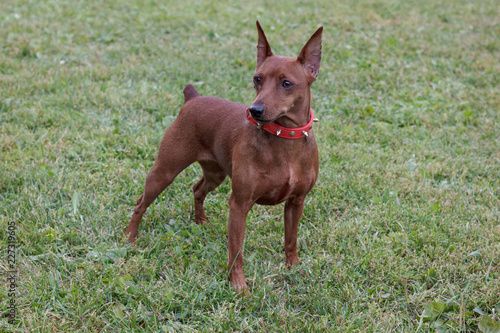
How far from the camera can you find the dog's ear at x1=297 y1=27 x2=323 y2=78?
2.98 m

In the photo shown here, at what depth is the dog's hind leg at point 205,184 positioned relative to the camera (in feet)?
13.0

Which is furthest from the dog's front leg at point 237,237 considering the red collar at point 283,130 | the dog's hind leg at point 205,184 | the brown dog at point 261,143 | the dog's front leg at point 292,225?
the dog's hind leg at point 205,184

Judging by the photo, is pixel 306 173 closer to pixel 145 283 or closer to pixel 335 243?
pixel 335 243

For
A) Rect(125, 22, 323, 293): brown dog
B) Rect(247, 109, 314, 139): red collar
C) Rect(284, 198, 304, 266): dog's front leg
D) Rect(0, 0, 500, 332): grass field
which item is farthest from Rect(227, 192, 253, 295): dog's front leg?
Rect(247, 109, 314, 139): red collar

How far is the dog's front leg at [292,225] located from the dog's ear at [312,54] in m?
0.93

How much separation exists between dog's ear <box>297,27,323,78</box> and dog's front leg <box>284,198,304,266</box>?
934 mm

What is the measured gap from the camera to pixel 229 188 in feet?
15.4

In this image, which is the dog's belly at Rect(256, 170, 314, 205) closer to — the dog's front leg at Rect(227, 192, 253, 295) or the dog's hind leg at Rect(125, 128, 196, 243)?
the dog's front leg at Rect(227, 192, 253, 295)

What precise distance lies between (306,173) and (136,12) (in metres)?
→ 7.77

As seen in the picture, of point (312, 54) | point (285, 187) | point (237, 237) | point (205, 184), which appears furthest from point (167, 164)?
point (312, 54)

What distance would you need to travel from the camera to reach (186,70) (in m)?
7.12

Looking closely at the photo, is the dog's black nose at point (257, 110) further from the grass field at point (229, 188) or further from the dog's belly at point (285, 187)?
the grass field at point (229, 188)

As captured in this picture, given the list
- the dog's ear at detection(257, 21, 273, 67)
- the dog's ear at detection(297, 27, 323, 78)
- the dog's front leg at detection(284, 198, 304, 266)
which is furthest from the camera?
the dog's front leg at detection(284, 198, 304, 266)

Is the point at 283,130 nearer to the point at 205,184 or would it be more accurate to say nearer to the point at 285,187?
the point at 285,187
